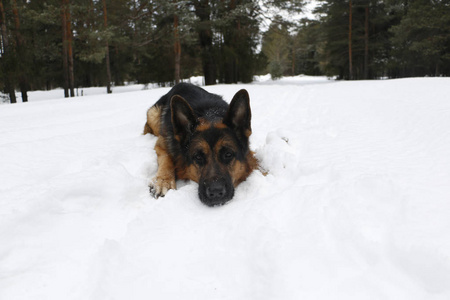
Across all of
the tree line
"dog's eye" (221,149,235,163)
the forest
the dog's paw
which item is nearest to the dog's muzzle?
"dog's eye" (221,149,235,163)

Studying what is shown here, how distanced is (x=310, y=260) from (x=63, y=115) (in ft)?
24.2

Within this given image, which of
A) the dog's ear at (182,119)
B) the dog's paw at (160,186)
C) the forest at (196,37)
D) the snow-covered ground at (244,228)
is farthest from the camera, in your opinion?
the forest at (196,37)

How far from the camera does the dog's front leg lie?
2711 mm

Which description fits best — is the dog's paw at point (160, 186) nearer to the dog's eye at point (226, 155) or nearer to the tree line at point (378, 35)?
the dog's eye at point (226, 155)

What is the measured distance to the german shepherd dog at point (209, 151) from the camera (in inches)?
98.1

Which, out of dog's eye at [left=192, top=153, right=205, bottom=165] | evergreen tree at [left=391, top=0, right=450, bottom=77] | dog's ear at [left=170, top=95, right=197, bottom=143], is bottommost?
dog's eye at [left=192, top=153, right=205, bottom=165]

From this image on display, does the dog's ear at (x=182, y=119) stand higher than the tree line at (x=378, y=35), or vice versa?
the tree line at (x=378, y=35)

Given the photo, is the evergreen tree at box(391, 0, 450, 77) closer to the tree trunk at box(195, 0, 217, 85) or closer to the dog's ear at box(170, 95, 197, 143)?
the tree trunk at box(195, 0, 217, 85)

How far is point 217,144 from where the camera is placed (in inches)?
108

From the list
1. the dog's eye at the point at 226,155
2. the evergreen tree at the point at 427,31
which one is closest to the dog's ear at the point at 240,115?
the dog's eye at the point at 226,155

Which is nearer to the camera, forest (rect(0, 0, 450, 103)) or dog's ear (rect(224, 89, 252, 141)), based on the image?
dog's ear (rect(224, 89, 252, 141))

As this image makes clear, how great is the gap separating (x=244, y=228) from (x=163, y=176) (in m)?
1.36

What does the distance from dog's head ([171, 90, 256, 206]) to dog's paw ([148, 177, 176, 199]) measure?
0.83 ft

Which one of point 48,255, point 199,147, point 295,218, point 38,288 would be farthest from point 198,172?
point 38,288
